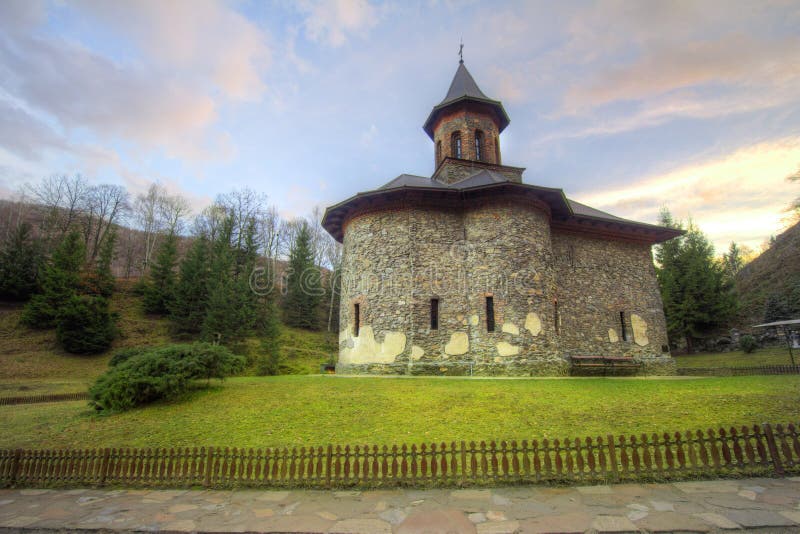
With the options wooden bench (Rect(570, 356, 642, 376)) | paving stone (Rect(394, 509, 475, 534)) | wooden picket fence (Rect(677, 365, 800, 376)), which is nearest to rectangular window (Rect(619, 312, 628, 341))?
wooden bench (Rect(570, 356, 642, 376))

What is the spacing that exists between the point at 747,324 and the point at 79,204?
5777cm

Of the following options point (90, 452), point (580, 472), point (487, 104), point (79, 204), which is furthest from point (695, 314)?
point (79, 204)

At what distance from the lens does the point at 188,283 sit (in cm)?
2941

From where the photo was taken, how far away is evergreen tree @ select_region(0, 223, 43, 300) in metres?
28.4

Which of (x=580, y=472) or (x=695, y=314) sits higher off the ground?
(x=695, y=314)

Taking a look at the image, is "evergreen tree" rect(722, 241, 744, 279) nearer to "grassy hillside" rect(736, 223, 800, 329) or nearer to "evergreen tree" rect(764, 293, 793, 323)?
"grassy hillside" rect(736, 223, 800, 329)

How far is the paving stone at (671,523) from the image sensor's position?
11.8ft

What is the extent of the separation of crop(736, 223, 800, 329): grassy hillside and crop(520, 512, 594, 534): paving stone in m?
31.9

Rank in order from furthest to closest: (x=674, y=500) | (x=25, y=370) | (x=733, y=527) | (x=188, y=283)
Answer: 1. (x=188, y=283)
2. (x=25, y=370)
3. (x=674, y=500)
4. (x=733, y=527)

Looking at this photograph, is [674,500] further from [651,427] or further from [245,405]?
[245,405]

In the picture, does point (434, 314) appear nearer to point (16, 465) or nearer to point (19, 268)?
point (16, 465)

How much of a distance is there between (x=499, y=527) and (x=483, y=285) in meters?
10.8

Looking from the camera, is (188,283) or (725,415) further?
(188,283)

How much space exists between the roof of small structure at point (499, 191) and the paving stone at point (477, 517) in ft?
38.9
